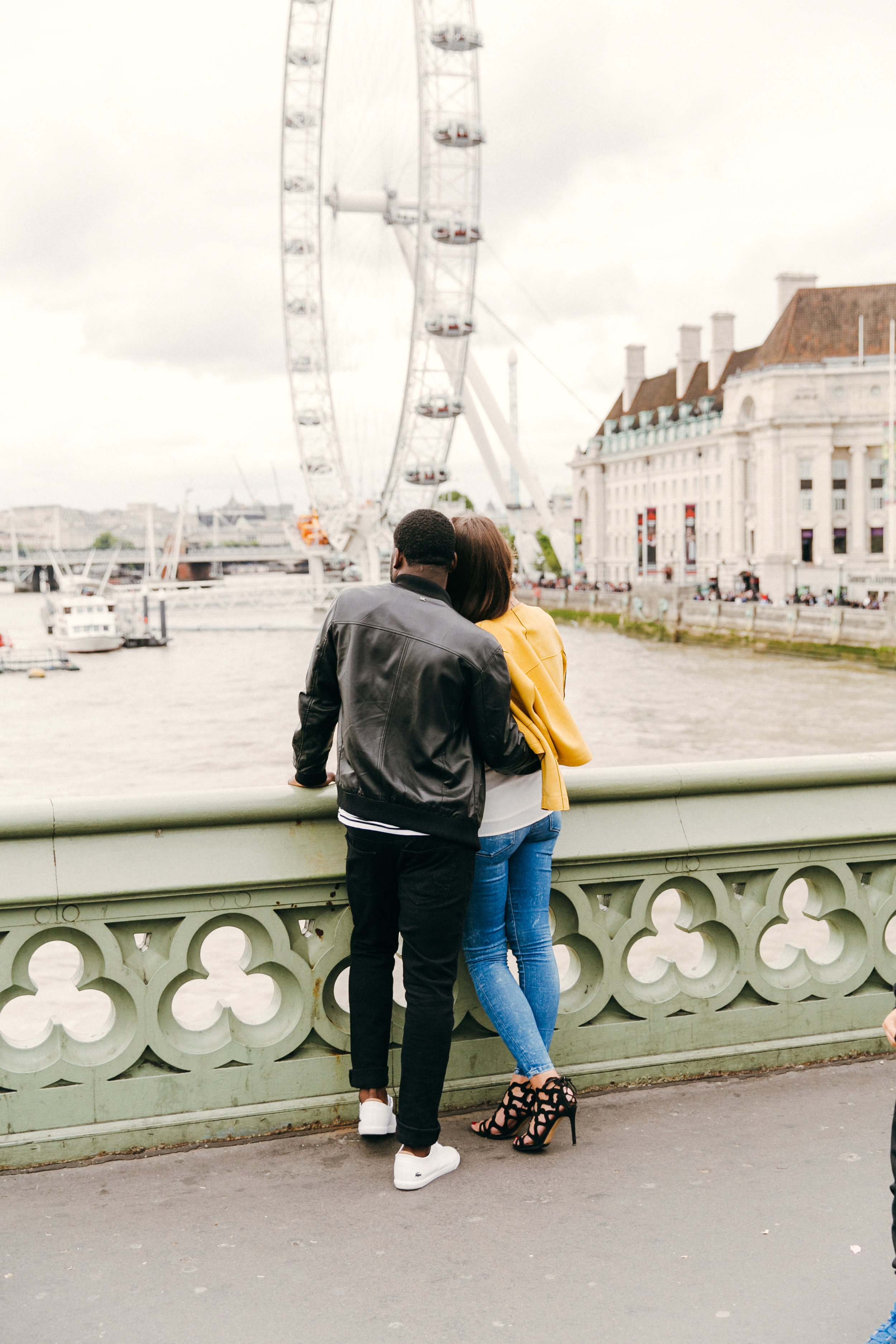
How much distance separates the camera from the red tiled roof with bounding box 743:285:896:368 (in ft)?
242

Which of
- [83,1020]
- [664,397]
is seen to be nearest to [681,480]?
[664,397]

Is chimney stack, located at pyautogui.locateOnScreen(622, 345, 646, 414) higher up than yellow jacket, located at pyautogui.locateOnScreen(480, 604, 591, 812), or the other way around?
chimney stack, located at pyautogui.locateOnScreen(622, 345, 646, 414)

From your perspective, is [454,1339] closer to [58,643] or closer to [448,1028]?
[448,1028]

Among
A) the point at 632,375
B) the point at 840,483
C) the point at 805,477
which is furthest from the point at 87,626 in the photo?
the point at 632,375

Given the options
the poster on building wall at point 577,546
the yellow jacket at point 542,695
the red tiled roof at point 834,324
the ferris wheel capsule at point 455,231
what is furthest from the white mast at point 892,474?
the yellow jacket at point 542,695

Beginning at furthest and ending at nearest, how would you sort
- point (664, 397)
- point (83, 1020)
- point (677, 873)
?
point (664, 397) → point (83, 1020) → point (677, 873)

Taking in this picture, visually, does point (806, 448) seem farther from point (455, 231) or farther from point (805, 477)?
point (455, 231)

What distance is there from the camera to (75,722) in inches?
1363

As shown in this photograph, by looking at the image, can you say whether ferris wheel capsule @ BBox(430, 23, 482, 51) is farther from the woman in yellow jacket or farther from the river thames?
the woman in yellow jacket

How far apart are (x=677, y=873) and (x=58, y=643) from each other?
62791 mm

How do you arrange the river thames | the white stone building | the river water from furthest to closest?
the white stone building → the river thames → the river water

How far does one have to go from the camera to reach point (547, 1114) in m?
2.60

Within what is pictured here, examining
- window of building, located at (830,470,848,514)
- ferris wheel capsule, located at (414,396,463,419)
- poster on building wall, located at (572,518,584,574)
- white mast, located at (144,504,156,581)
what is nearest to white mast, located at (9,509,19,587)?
white mast, located at (144,504,156,581)

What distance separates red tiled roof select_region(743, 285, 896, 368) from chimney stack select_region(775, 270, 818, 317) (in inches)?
69.1
